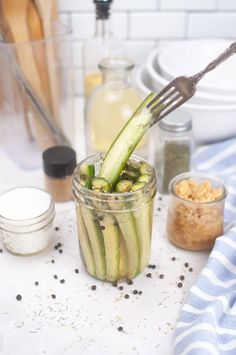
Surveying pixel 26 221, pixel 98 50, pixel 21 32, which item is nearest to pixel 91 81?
pixel 98 50

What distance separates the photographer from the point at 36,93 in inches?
37.1

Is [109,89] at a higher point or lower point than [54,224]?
higher

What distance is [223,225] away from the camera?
0.79 metres

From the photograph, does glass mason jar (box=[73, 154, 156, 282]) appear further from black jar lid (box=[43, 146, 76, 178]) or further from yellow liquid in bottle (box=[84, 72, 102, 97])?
yellow liquid in bottle (box=[84, 72, 102, 97])

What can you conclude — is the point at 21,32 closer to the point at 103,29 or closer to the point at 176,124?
the point at 103,29

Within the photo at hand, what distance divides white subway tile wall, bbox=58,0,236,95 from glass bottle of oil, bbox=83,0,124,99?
8cm

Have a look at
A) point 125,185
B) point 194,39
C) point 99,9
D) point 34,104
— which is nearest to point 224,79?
point 194,39

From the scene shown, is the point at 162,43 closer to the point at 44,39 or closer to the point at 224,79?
the point at 224,79

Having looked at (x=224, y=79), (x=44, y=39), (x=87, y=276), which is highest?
(x=44, y=39)

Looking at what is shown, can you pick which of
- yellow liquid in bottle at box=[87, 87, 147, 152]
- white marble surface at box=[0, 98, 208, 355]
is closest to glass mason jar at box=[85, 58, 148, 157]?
yellow liquid in bottle at box=[87, 87, 147, 152]

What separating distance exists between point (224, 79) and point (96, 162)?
18.7 inches

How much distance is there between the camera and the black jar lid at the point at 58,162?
2.78ft

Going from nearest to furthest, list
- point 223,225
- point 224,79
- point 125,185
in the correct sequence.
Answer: point 125,185, point 223,225, point 224,79

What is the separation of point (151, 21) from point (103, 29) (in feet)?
0.47
